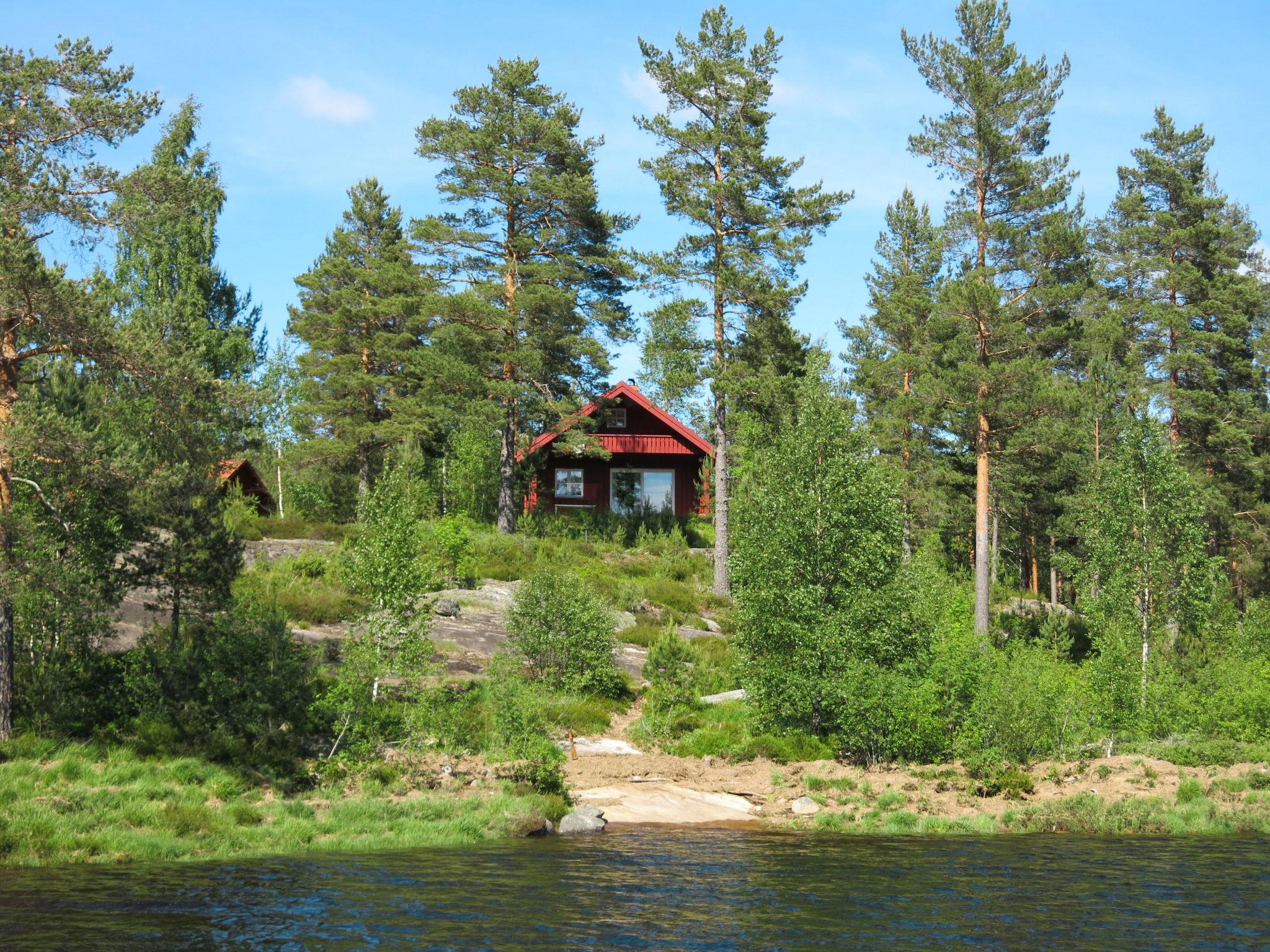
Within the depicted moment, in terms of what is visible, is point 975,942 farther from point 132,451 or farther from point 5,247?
point 5,247

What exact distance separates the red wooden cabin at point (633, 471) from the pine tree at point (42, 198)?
30290 millimetres

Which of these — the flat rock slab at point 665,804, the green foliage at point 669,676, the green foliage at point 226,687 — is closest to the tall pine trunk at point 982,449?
the green foliage at point 669,676

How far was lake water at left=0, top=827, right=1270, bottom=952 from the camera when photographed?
42.0 feet

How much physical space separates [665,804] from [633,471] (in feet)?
99.5

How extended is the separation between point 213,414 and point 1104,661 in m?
22.2

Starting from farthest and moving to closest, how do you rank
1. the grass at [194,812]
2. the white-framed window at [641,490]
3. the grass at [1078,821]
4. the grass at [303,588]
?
the white-framed window at [641,490] → the grass at [303,588] → the grass at [1078,821] → the grass at [194,812]

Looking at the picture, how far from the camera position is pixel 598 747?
81.8 ft

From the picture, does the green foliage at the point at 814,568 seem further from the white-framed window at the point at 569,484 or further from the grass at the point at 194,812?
the white-framed window at the point at 569,484

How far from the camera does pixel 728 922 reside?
1363cm

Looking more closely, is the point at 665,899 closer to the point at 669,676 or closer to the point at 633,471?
the point at 669,676

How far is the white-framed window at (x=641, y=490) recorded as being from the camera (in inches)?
2008

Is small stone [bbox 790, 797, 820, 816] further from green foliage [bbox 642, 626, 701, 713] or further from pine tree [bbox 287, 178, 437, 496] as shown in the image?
pine tree [bbox 287, 178, 437, 496]

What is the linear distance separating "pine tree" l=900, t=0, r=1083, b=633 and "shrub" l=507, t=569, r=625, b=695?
14471 millimetres

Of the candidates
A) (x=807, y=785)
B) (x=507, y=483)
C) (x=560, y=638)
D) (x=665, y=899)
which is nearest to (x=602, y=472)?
(x=507, y=483)
